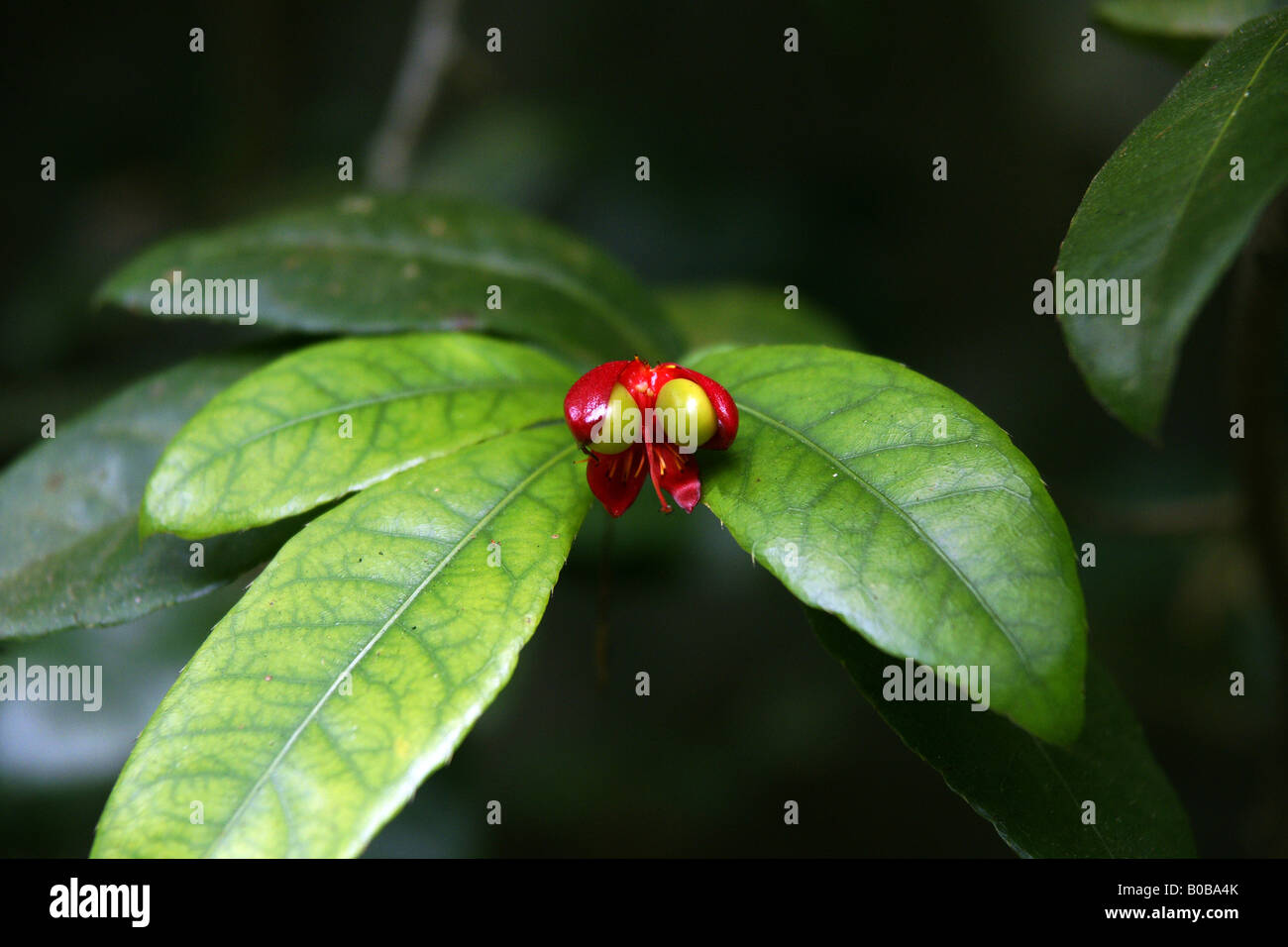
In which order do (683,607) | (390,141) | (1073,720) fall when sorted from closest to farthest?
(1073,720) < (390,141) < (683,607)

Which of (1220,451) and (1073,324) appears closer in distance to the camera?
(1073,324)

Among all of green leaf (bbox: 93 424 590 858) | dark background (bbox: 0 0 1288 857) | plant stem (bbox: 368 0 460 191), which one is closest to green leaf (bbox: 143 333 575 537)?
green leaf (bbox: 93 424 590 858)

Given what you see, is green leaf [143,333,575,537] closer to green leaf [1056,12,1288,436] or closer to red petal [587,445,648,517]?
red petal [587,445,648,517]

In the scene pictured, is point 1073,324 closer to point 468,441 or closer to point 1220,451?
point 468,441

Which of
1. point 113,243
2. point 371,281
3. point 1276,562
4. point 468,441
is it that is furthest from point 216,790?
point 113,243

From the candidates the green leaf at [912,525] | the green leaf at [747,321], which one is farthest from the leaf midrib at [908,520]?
the green leaf at [747,321]

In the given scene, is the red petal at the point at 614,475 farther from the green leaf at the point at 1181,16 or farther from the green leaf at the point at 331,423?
the green leaf at the point at 1181,16
